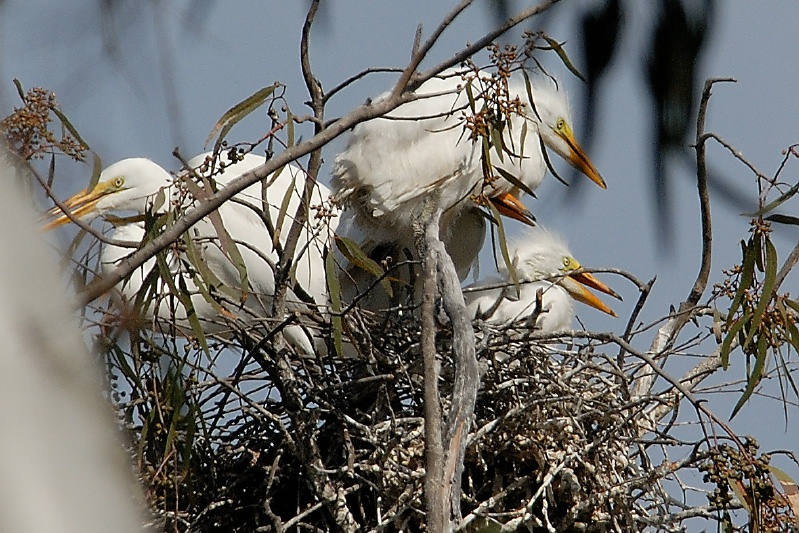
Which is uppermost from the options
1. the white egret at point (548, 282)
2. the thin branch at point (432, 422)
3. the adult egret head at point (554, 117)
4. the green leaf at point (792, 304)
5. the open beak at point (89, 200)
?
the adult egret head at point (554, 117)

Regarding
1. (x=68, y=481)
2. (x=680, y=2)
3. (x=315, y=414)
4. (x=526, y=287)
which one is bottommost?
(x=68, y=481)

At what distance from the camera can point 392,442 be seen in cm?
190

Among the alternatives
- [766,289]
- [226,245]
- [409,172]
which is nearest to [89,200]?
[409,172]

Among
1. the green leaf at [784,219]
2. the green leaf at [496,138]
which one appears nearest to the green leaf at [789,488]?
the green leaf at [784,219]

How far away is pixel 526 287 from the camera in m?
2.80

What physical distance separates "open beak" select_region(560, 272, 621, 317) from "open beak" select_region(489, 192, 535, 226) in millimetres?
336

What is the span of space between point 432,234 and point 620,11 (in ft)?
2.97

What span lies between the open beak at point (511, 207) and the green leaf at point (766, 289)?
1.06 meters

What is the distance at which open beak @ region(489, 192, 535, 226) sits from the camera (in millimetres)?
2594

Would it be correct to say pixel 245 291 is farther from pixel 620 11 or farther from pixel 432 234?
pixel 620 11

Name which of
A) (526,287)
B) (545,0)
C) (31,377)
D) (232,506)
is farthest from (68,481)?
(526,287)

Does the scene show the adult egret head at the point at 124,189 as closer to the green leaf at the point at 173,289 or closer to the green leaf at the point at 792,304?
the green leaf at the point at 173,289

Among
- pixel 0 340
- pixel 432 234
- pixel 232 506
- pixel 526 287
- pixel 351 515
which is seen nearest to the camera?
pixel 0 340

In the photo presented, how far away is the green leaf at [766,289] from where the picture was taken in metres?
1.52
